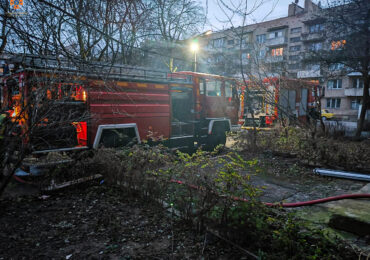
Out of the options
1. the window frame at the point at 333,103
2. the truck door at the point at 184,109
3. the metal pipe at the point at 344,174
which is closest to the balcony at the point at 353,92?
the window frame at the point at 333,103

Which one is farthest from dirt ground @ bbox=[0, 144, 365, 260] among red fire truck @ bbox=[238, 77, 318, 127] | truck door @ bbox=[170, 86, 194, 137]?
truck door @ bbox=[170, 86, 194, 137]

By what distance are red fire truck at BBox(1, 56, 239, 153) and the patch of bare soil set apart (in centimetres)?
111

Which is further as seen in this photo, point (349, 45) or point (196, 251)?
point (349, 45)

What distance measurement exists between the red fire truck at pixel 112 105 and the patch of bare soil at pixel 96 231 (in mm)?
1110

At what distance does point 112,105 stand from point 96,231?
3.73 m

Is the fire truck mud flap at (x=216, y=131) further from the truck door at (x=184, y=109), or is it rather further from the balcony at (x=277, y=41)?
the balcony at (x=277, y=41)

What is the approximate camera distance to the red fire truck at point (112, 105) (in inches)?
152

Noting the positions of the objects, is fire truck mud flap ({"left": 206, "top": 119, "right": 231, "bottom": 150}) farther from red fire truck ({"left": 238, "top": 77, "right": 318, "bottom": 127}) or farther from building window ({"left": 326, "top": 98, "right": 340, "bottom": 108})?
building window ({"left": 326, "top": 98, "right": 340, "bottom": 108})

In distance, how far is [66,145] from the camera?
625 centimetres

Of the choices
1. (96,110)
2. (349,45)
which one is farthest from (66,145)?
(349,45)

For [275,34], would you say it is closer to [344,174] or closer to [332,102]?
[332,102]

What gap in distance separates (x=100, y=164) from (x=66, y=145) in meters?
1.56

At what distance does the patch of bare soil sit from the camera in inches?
113

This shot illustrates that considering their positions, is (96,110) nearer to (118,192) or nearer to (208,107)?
(118,192)
